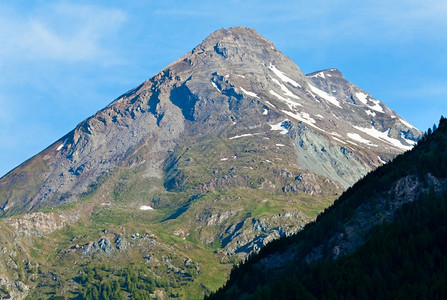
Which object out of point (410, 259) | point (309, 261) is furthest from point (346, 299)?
point (309, 261)

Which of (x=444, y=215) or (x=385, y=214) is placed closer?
(x=444, y=215)

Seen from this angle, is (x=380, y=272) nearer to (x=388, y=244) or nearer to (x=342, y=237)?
(x=388, y=244)

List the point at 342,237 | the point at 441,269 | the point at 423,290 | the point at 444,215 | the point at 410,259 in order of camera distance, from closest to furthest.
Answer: the point at 423,290 < the point at 441,269 < the point at 410,259 < the point at 444,215 < the point at 342,237

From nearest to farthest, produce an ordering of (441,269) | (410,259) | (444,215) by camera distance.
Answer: (441,269)
(410,259)
(444,215)

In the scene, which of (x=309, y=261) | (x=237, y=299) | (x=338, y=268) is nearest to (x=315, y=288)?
(x=338, y=268)

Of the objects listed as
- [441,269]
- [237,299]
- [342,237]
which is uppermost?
[342,237]

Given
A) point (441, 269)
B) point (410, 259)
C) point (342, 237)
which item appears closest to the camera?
point (441, 269)

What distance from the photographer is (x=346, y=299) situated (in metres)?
160

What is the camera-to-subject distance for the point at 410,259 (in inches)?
6673

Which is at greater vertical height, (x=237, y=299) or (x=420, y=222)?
(x=420, y=222)

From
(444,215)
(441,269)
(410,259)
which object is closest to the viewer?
(441,269)

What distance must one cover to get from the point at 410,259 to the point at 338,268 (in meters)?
21.2

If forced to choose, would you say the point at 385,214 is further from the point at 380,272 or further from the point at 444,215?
the point at 380,272

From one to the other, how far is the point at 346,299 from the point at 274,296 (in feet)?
74.6
